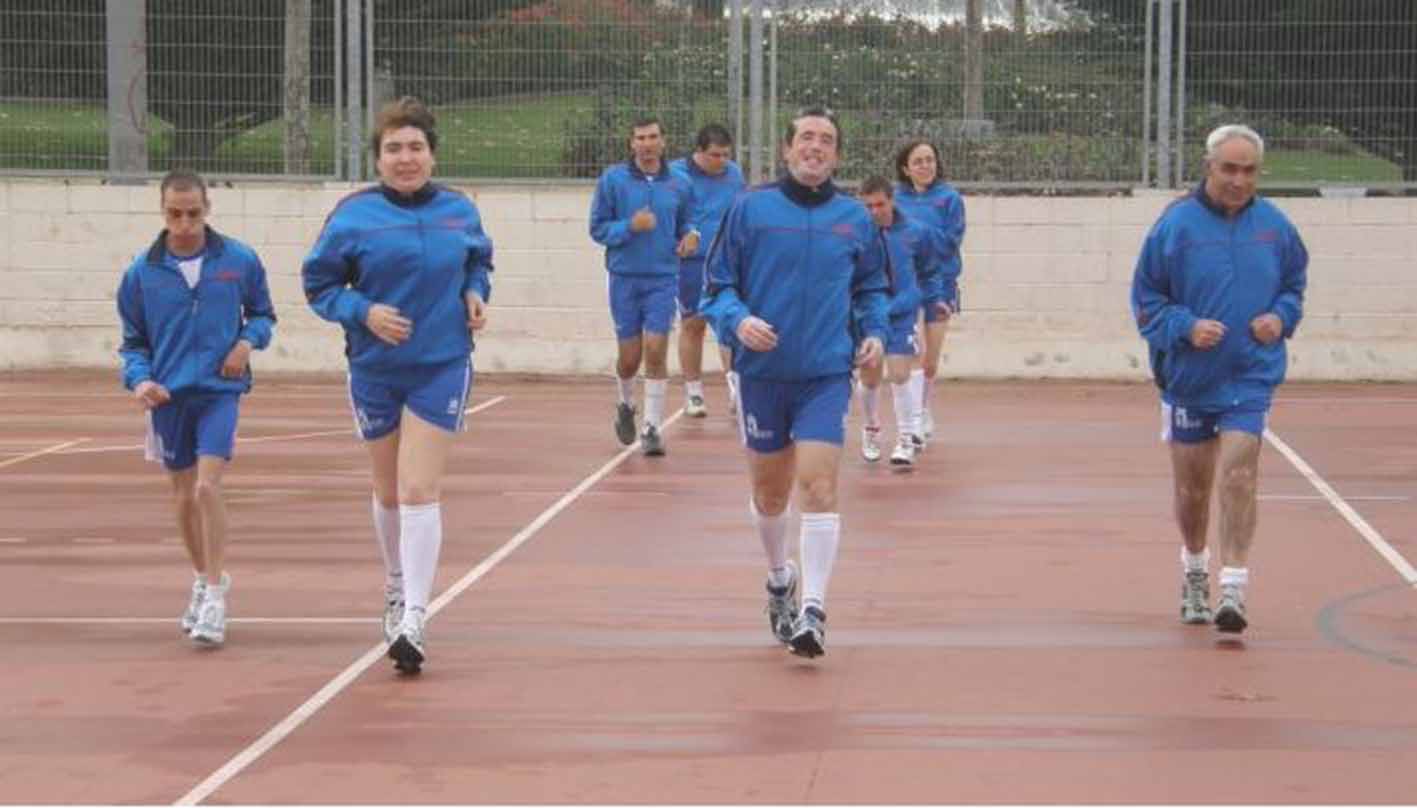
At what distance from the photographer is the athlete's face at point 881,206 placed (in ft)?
50.2

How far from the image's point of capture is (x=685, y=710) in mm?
9312

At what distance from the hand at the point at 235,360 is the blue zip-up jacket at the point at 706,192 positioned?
764cm

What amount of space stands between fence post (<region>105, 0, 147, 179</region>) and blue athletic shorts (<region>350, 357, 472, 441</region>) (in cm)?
1418

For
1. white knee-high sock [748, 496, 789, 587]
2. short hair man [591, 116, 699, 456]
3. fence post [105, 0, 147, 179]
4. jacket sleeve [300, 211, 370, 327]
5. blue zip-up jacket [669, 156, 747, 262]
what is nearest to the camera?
jacket sleeve [300, 211, 370, 327]

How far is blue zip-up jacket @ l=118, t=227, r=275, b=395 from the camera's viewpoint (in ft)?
35.4

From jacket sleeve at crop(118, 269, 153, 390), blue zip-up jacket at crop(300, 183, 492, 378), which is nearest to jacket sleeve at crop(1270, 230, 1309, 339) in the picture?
blue zip-up jacket at crop(300, 183, 492, 378)

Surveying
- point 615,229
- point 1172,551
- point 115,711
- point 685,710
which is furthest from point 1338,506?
point 115,711

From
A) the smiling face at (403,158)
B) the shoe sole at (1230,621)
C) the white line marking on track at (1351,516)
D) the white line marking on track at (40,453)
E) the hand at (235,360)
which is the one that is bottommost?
the white line marking on track at (40,453)

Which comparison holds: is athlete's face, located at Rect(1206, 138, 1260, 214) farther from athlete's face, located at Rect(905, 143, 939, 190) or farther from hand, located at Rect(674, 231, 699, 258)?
hand, located at Rect(674, 231, 699, 258)

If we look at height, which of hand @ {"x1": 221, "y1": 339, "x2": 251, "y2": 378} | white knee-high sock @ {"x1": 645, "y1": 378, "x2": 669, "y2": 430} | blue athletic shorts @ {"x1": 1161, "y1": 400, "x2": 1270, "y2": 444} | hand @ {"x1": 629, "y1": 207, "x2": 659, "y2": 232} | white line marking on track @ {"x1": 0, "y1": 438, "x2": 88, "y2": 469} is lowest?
white line marking on track @ {"x1": 0, "y1": 438, "x2": 88, "y2": 469}

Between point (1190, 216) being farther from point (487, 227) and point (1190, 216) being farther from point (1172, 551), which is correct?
point (487, 227)

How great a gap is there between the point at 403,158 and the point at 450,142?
13.9 meters

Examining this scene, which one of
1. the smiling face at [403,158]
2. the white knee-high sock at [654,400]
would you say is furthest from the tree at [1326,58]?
the smiling face at [403,158]

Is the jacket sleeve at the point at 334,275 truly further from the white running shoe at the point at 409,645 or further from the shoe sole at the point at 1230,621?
the shoe sole at the point at 1230,621
